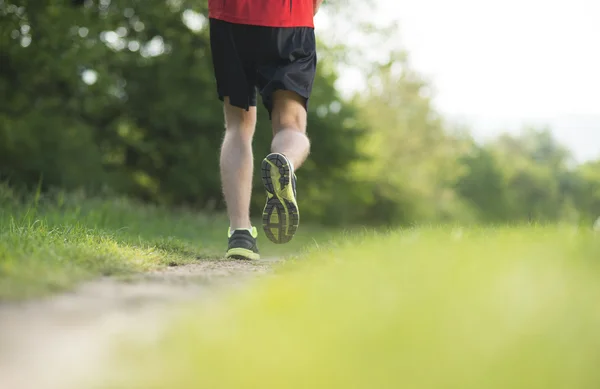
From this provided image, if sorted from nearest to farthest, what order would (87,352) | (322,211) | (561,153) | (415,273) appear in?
(87,352) < (415,273) < (322,211) < (561,153)

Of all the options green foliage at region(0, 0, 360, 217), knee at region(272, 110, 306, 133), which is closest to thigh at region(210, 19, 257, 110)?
knee at region(272, 110, 306, 133)

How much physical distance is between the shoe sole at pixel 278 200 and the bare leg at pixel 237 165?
0.34m

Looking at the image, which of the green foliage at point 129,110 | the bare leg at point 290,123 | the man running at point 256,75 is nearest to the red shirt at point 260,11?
the man running at point 256,75

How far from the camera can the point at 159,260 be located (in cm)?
279

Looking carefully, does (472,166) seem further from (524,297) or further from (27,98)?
(524,297)

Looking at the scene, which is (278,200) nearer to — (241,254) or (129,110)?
(241,254)

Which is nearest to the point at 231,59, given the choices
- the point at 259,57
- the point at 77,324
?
the point at 259,57

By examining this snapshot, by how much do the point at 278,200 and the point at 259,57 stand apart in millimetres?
818

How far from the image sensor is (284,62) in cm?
350

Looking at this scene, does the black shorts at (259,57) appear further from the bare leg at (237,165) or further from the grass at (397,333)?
the grass at (397,333)

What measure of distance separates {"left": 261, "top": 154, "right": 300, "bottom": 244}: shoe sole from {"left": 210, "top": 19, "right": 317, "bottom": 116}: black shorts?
1.72 ft

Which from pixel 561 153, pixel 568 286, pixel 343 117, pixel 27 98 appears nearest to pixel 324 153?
pixel 343 117

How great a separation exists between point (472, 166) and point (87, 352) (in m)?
28.3

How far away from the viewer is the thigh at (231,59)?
3.53m
